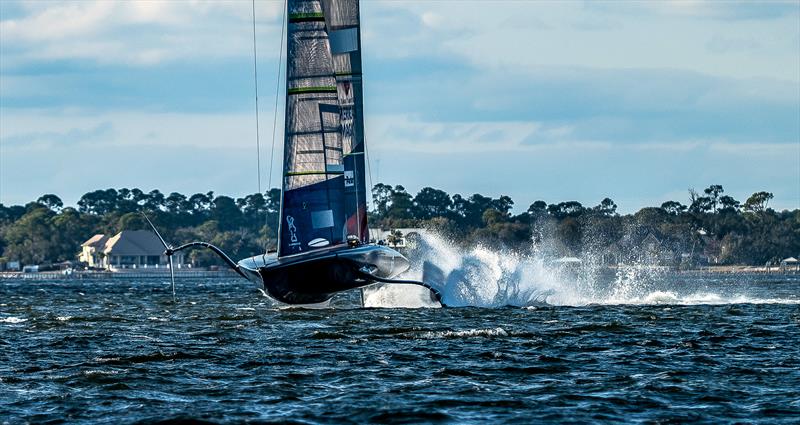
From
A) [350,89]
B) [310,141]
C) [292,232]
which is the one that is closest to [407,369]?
[292,232]

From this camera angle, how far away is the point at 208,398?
27.7 meters

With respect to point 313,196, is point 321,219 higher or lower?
lower

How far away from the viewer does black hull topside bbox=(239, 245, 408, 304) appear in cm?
5091

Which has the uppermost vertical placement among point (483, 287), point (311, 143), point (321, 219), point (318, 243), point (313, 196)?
point (311, 143)

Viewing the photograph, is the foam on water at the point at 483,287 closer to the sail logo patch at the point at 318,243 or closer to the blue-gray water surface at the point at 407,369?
the sail logo patch at the point at 318,243

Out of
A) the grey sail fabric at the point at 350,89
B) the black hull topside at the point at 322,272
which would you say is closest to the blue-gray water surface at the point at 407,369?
the black hull topside at the point at 322,272

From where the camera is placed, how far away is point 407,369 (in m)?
32.3

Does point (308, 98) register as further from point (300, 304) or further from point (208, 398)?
point (208, 398)

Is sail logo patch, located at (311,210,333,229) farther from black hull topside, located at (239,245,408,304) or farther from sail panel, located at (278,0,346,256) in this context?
black hull topside, located at (239,245,408,304)

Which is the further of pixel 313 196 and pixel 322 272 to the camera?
pixel 313 196

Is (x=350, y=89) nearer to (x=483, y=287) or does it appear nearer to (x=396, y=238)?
(x=483, y=287)

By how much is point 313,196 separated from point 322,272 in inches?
109

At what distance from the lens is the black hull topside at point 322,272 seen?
50906 mm

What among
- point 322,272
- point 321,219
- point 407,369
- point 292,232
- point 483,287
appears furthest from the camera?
point 483,287
